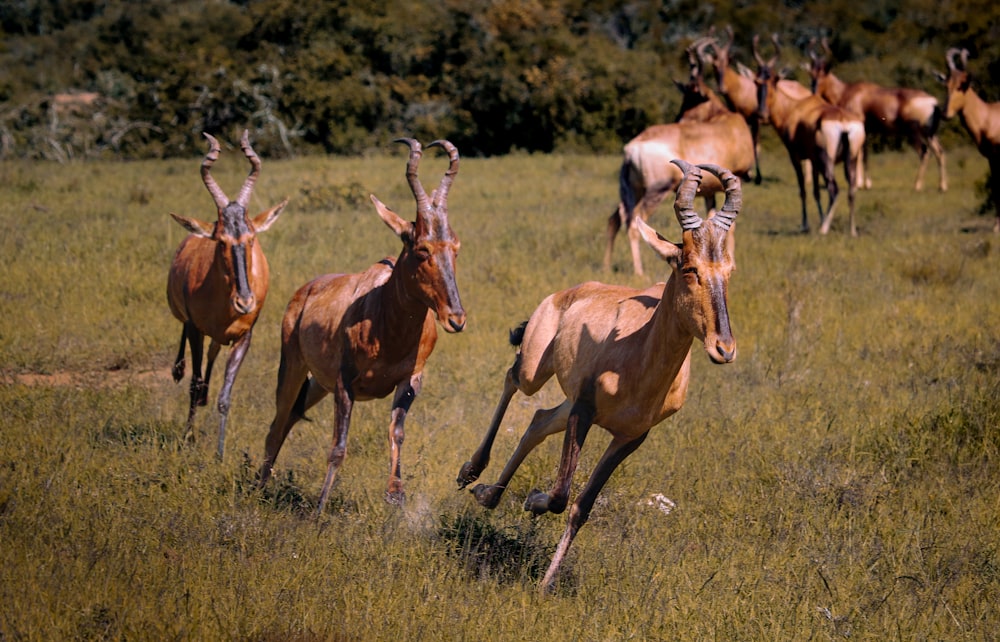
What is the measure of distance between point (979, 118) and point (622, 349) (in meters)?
14.4

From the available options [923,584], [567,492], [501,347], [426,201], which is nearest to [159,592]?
[567,492]

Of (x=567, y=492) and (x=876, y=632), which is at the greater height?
(x=567, y=492)

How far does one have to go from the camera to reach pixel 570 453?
517 cm

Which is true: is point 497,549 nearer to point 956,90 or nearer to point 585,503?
point 585,503

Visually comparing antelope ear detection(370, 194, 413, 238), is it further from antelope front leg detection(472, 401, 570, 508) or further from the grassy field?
the grassy field

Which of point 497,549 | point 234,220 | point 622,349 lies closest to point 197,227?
point 234,220

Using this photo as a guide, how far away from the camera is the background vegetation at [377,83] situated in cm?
2527

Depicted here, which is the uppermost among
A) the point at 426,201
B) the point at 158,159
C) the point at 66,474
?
the point at 426,201

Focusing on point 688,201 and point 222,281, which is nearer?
point 688,201

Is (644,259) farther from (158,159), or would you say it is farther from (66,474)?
(158,159)

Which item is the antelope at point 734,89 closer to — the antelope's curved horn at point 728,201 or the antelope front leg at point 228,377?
the antelope front leg at point 228,377

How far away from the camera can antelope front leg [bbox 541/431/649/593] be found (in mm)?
5121

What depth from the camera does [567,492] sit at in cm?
519

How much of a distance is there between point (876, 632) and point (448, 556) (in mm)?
2014
